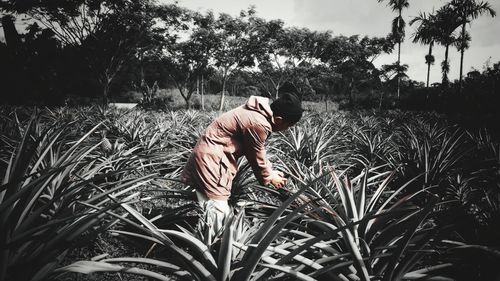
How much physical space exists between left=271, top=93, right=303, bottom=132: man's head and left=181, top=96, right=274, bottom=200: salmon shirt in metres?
0.05

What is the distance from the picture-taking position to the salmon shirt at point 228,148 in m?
1.90

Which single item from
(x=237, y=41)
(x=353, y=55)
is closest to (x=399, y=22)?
(x=353, y=55)

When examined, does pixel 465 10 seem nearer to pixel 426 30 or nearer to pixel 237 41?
pixel 426 30

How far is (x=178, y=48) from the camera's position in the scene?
18.6 metres

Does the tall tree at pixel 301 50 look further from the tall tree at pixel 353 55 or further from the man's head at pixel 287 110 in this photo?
the man's head at pixel 287 110

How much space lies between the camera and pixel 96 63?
15.9 meters

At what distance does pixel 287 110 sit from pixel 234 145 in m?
0.50

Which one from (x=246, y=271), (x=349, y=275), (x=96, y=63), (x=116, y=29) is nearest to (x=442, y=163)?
(x=349, y=275)

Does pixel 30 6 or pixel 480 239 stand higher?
pixel 30 6

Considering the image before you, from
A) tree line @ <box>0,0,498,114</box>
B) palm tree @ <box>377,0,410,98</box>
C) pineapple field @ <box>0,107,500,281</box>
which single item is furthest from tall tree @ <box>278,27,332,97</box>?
pineapple field @ <box>0,107,500,281</box>

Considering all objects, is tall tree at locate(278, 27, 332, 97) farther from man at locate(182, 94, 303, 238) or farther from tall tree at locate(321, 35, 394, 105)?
man at locate(182, 94, 303, 238)

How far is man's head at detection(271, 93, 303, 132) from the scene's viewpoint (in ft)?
6.13

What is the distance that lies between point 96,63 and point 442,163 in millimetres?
18151

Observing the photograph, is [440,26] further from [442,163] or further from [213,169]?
[213,169]
